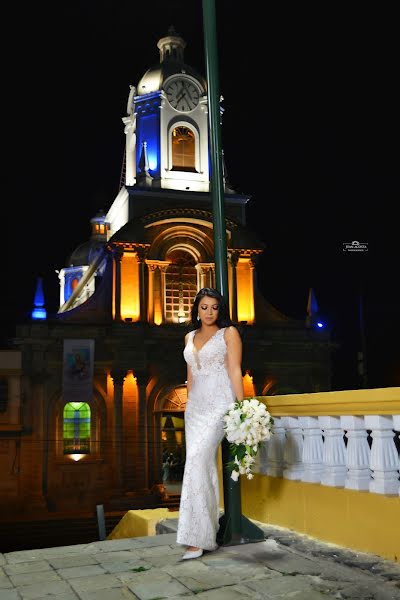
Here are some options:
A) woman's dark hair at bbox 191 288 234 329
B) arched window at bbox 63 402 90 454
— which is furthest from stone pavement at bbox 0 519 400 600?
arched window at bbox 63 402 90 454

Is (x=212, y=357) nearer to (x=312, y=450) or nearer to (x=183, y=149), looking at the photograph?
(x=312, y=450)

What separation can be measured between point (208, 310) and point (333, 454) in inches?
67.2

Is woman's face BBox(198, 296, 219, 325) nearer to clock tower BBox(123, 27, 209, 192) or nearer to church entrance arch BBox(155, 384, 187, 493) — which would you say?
church entrance arch BBox(155, 384, 187, 493)

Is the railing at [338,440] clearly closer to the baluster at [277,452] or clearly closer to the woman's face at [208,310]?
the baluster at [277,452]

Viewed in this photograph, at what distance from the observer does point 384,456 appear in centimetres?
540

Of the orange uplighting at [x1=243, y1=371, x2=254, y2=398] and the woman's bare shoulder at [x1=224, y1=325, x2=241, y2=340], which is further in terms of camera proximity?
the orange uplighting at [x1=243, y1=371, x2=254, y2=398]

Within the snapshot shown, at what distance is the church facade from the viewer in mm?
27812

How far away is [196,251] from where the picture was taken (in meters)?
31.2

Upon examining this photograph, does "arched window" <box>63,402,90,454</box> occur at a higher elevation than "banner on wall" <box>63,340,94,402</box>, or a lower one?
lower

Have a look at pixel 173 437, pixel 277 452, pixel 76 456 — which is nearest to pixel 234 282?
pixel 173 437

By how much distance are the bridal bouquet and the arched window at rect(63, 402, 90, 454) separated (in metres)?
23.7

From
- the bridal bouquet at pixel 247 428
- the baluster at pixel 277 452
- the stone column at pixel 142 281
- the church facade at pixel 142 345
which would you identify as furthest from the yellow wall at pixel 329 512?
the stone column at pixel 142 281

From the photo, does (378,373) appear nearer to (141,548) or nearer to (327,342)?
(327,342)

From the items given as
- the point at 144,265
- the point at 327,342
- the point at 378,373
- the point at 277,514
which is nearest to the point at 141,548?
the point at 277,514
